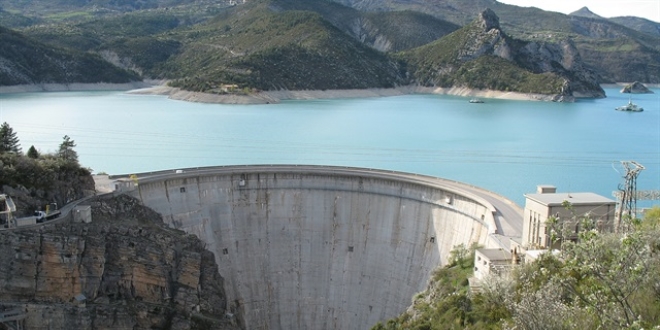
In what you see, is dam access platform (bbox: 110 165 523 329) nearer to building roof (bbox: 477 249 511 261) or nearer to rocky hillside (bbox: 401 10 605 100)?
building roof (bbox: 477 249 511 261)

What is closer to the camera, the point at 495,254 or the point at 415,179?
the point at 495,254

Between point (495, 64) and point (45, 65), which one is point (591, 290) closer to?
point (45, 65)

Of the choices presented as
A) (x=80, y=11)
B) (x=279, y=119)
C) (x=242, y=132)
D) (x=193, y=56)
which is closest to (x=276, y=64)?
(x=193, y=56)

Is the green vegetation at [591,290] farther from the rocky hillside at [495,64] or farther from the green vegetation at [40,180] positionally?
the rocky hillside at [495,64]

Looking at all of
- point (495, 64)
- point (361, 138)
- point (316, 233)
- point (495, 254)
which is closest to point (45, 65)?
point (361, 138)

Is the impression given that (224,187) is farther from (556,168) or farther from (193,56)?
(193,56)

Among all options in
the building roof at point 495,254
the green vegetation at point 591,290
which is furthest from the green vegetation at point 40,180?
the green vegetation at point 591,290
